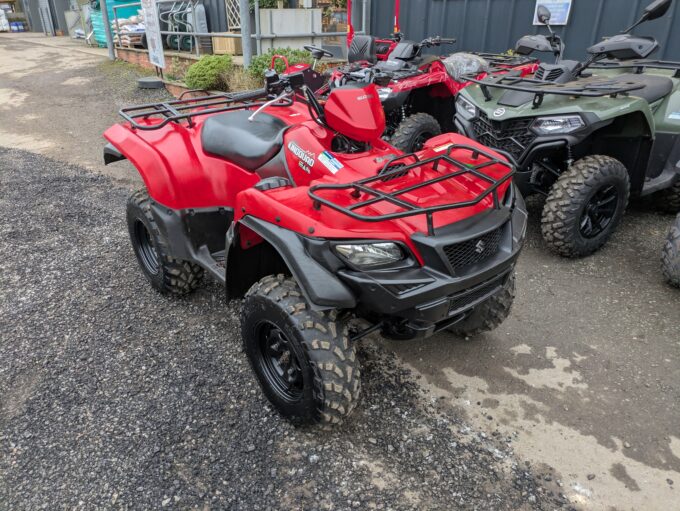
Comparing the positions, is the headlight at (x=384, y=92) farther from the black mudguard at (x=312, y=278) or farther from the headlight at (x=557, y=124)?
the black mudguard at (x=312, y=278)

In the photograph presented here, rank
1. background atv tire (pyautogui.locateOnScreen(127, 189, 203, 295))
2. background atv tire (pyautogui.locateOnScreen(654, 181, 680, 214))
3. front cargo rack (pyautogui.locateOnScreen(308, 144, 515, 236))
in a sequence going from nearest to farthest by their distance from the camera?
1. front cargo rack (pyautogui.locateOnScreen(308, 144, 515, 236))
2. background atv tire (pyautogui.locateOnScreen(127, 189, 203, 295))
3. background atv tire (pyautogui.locateOnScreen(654, 181, 680, 214))

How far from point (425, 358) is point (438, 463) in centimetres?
80

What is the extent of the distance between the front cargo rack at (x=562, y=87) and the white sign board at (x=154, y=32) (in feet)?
25.7

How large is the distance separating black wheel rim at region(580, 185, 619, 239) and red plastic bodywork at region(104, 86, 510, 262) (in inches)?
70.5

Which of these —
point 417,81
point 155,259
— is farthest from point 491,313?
point 417,81

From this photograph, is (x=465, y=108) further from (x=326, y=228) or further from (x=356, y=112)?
(x=326, y=228)

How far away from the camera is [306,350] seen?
7.33ft

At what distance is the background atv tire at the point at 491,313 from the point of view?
3.02 meters

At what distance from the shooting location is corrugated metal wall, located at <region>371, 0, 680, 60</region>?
7.32m

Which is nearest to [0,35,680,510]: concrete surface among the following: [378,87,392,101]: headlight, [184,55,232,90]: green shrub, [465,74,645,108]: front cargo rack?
[465,74,645,108]: front cargo rack

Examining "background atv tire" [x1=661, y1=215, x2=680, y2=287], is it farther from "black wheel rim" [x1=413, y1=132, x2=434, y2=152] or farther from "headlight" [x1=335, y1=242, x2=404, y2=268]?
"headlight" [x1=335, y1=242, x2=404, y2=268]

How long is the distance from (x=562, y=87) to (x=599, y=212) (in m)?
1.07

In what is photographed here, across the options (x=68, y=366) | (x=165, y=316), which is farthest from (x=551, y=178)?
(x=68, y=366)

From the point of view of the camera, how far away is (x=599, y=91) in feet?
13.0
